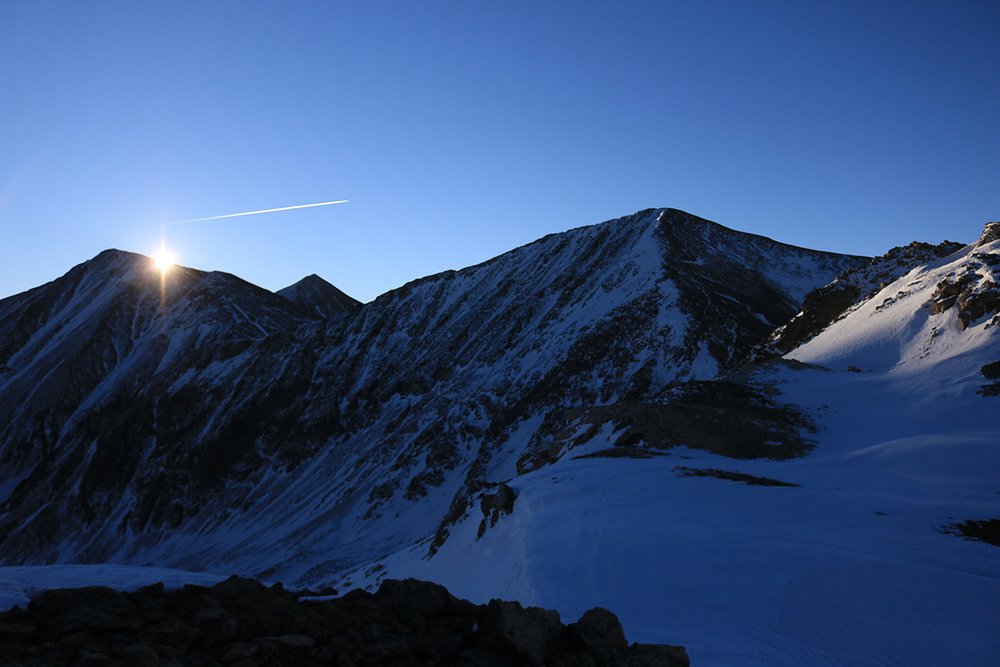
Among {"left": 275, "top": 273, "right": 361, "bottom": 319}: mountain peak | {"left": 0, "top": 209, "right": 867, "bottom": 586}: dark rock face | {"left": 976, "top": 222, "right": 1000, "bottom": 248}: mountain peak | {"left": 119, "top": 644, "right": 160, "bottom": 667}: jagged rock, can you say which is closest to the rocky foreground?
{"left": 119, "top": 644, "right": 160, "bottom": 667}: jagged rock

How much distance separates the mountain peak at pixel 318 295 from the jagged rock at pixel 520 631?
14616 cm

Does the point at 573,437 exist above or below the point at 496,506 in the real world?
above

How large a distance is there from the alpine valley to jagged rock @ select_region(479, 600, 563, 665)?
80.6 inches

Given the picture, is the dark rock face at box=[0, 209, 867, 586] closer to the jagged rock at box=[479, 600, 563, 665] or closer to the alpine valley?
the alpine valley

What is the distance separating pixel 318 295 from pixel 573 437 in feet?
451

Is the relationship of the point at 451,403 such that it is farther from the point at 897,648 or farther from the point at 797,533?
the point at 897,648

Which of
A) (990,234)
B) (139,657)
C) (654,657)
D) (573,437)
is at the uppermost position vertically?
(990,234)

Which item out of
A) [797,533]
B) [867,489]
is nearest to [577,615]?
[797,533]

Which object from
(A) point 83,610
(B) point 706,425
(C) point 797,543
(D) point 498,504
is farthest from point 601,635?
(B) point 706,425

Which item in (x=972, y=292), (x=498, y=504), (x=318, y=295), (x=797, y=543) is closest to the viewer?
(x=797, y=543)

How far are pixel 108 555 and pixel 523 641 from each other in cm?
7823

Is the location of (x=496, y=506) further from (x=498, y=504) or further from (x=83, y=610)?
(x=83, y=610)

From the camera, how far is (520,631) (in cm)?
695

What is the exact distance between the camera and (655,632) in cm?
867
